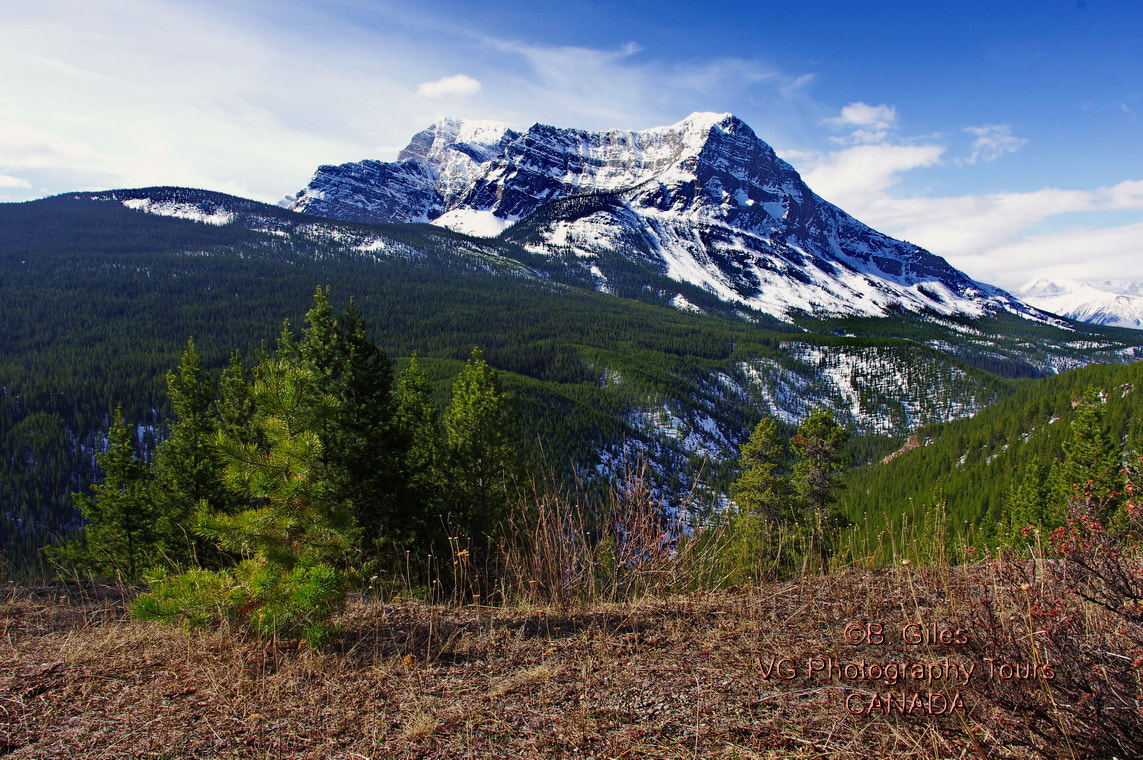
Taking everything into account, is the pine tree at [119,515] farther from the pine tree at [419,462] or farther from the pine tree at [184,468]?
the pine tree at [419,462]

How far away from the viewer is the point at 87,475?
77062mm

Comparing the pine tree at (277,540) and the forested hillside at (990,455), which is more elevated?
the pine tree at (277,540)

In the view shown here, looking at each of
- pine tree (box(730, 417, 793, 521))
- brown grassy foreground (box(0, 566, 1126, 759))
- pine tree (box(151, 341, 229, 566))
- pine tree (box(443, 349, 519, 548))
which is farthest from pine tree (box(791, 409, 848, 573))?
pine tree (box(151, 341, 229, 566))

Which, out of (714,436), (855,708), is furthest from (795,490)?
(714,436)

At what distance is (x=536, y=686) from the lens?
Result: 3.79 m

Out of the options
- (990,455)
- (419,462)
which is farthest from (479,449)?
(990,455)

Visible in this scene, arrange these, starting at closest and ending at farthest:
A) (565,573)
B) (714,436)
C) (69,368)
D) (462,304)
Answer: (565,573) → (69,368) → (714,436) → (462,304)

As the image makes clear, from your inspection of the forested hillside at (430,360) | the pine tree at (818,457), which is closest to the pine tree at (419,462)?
the pine tree at (818,457)

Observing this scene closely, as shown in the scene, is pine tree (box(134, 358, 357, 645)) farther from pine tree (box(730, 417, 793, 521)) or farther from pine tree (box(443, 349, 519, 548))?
pine tree (box(730, 417, 793, 521))

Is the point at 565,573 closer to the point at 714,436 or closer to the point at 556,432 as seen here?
the point at 556,432

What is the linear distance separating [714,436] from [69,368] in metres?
129

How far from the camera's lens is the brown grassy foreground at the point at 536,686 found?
2.95 metres

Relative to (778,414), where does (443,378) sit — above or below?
above

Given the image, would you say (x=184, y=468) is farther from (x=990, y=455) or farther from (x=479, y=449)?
(x=990, y=455)
